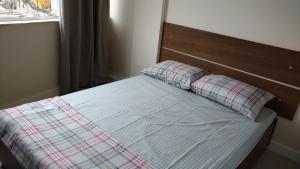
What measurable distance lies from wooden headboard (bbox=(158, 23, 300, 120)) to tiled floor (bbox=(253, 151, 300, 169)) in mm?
415

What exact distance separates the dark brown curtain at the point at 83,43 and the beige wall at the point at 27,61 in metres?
0.13

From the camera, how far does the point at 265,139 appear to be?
89.4 inches

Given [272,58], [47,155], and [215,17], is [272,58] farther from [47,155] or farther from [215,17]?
[47,155]

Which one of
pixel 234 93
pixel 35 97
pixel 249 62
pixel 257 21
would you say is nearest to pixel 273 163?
pixel 234 93

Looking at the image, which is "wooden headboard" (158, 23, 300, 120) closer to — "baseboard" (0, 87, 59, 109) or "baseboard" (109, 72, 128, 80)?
"baseboard" (109, 72, 128, 80)

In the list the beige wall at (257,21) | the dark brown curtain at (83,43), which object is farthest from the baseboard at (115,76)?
the beige wall at (257,21)

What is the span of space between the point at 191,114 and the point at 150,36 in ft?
4.36

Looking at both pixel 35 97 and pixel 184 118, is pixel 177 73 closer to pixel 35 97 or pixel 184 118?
pixel 184 118

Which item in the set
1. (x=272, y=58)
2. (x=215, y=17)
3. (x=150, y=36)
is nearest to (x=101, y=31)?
(x=150, y=36)

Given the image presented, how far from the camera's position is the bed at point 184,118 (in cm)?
154

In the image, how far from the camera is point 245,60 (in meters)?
2.39

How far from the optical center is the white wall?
2938 millimetres

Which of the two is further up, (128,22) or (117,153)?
(128,22)

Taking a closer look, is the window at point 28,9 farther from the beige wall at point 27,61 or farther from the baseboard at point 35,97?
the baseboard at point 35,97
